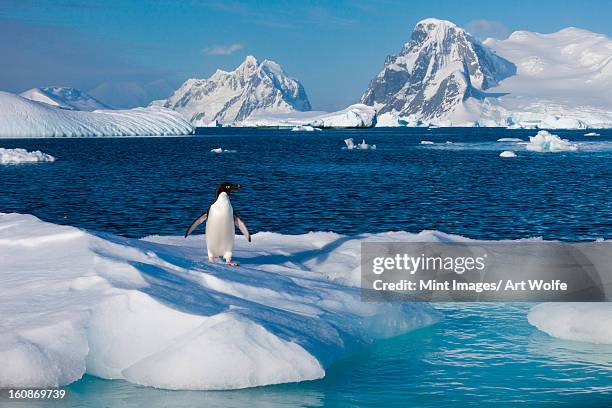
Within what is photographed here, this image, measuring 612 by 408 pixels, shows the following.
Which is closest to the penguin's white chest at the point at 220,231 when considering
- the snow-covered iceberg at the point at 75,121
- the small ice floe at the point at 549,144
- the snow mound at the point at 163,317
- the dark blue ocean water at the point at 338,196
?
the snow mound at the point at 163,317

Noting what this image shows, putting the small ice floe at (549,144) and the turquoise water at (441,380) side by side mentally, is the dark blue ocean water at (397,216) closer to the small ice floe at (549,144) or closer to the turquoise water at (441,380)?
the turquoise water at (441,380)

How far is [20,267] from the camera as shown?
10.6m

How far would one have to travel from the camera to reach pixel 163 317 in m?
8.52

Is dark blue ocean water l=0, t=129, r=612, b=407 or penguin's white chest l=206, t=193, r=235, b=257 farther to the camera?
penguin's white chest l=206, t=193, r=235, b=257

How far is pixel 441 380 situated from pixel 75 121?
4492 inches

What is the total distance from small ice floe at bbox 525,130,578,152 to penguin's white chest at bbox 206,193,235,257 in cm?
7337

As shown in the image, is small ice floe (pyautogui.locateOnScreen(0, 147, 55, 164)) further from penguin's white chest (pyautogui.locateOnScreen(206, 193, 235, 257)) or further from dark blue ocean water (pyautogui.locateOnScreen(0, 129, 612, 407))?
penguin's white chest (pyautogui.locateOnScreen(206, 193, 235, 257))

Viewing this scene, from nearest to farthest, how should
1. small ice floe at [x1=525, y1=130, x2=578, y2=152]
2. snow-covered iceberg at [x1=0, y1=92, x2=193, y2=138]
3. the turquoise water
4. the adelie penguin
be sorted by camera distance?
the turquoise water < the adelie penguin < small ice floe at [x1=525, y1=130, x2=578, y2=152] < snow-covered iceberg at [x1=0, y1=92, x2=193, y2=138]

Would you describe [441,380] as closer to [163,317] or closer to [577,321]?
[577,321]

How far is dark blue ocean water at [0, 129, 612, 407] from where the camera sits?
25.8ft

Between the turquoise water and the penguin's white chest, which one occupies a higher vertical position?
the penguin's white chest

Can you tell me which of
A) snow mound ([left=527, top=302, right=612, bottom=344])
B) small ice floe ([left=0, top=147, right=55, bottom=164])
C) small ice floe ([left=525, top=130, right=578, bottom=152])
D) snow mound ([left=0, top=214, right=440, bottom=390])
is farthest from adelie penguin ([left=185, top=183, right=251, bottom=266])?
small ice floe ([left=525, top=130, right=578, bottom=152])

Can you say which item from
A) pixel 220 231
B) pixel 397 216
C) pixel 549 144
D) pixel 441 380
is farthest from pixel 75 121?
pixel 441 380

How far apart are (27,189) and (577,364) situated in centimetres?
3745
